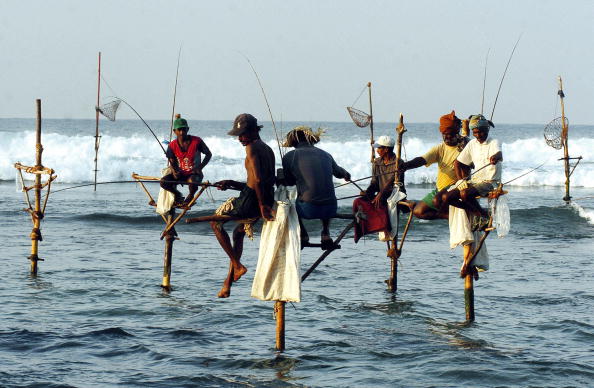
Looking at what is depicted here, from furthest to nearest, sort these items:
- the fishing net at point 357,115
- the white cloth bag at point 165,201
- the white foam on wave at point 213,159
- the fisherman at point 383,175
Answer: the white foam on wave at point 213,159 < the fishing net at point 357,115 < the white cloth bag at point 165,201 < the fisherman at point 383,175

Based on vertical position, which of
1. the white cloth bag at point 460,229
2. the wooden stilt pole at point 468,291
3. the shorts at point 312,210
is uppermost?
the shorts at point 312,210

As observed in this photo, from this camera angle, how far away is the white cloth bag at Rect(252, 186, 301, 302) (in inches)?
326

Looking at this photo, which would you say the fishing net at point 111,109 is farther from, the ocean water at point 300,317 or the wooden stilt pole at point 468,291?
the wooden stilt pole at point 468,291

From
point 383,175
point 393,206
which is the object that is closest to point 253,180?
point 393,206

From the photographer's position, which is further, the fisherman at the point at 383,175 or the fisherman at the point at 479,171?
the fisherman at the point at 383,175

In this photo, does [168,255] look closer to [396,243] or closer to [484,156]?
[396,243]

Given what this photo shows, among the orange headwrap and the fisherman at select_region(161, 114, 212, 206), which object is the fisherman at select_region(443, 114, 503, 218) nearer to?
the orange headwrap

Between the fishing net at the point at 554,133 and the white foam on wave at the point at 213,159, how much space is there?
1117 cm

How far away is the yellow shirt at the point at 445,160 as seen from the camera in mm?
10008

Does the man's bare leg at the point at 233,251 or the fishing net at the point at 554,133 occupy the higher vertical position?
the fishing net at the point at 554,133

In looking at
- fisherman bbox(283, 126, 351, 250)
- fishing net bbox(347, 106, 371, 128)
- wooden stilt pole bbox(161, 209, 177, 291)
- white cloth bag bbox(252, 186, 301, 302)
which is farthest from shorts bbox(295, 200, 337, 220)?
fishing net bbox(347, 106, 371, 128)

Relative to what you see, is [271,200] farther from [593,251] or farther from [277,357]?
[593,251]

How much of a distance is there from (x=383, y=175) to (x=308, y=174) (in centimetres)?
287

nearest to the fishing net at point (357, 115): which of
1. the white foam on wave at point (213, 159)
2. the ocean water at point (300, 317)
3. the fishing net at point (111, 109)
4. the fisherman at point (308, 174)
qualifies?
the ocean water at point (300, 317)
